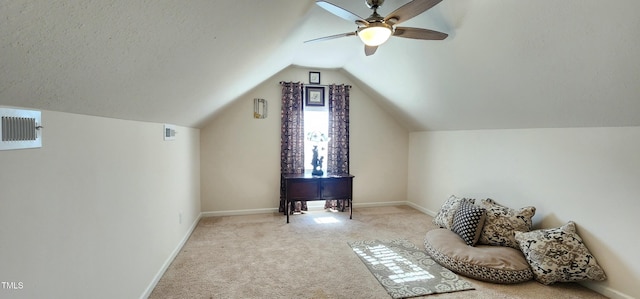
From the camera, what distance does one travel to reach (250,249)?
301 centimetres

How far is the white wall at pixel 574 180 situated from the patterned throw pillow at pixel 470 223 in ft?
1.74

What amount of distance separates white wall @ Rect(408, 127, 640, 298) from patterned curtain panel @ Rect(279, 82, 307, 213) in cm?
238

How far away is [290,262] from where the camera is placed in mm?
2713

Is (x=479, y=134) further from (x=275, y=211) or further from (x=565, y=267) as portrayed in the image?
(x=275, y=211)

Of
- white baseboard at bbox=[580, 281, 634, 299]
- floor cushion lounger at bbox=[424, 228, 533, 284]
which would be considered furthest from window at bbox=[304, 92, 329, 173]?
white baseboard at bbox=[580, 281, 634, 299]

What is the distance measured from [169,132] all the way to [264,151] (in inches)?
77.0

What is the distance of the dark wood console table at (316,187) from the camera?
3.97 meters

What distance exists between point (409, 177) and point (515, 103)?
2.64 meters

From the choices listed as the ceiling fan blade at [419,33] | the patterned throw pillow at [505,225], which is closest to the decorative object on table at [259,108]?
the ceiling fan blade at [419,33]

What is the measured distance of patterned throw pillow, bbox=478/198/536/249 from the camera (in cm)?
269

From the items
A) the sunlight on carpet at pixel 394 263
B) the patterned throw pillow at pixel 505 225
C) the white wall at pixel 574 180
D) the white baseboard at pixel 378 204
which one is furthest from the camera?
the white baseboard at pixel 378 204

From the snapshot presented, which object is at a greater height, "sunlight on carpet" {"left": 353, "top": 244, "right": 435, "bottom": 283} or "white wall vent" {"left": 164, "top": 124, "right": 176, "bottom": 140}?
"white wall vent" {"left": 164, "top": 124, "right": 176, "bottom": 140}

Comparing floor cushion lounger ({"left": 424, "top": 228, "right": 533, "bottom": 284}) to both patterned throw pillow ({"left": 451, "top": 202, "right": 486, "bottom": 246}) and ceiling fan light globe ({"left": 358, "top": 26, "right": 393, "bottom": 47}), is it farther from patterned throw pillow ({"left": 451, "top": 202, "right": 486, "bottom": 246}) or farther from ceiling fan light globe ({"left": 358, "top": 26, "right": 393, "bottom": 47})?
ceiling fan light globe ({"left": 358, "top": 26, "right": 393, "bottom": 47})

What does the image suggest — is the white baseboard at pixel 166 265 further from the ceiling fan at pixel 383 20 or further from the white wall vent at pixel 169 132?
the ceiling fan at pixel 383 20
